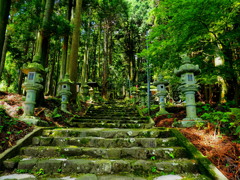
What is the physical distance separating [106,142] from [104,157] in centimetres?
42

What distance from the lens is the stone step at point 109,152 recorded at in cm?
273

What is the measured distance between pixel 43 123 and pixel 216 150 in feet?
13.8

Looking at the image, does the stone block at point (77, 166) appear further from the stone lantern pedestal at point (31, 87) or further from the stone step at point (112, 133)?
the stone lantern pedestal at point (31, 87)

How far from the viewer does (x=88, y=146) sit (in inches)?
123

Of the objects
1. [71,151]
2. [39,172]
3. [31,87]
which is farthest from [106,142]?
[31,87]

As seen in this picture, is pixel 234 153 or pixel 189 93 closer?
pixel 234 153

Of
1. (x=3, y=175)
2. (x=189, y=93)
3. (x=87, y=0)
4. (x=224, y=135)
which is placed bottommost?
(x=3, y=175)

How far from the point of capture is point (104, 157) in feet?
8.93

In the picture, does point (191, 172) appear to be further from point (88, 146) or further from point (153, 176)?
point (88, 146)

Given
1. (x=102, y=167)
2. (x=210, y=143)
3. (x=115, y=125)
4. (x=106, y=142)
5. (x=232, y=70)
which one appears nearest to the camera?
(x=102, y=167)

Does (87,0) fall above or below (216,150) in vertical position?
above

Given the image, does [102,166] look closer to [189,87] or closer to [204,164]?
[204,164]

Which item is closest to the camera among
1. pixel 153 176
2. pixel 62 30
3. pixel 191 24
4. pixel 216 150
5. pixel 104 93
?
pixel 153 176

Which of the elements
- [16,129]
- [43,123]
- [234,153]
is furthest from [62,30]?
[234,153]
